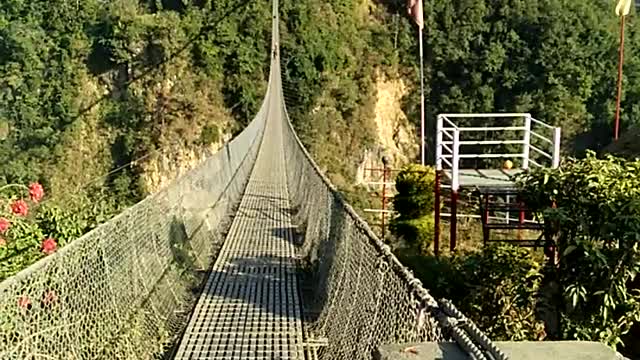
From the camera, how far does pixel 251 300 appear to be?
11.9 feet

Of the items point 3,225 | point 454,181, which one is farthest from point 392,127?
point 3,225

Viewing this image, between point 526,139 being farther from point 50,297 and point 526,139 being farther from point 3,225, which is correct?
point 50,297

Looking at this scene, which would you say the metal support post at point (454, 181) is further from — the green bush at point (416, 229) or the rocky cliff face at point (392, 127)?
the rocky cliff face at point (392, 127)

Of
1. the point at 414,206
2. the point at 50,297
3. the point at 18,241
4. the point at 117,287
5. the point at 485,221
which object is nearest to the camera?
the point at 50,297

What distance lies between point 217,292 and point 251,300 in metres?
0.22

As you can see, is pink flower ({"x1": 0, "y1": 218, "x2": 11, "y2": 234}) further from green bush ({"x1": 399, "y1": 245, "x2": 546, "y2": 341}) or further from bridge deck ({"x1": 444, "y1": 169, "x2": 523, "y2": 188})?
bridge deck ({"x1": 444, "y1": 169, "x2": 523, "y2": 188})

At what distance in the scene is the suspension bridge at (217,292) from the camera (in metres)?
1.86

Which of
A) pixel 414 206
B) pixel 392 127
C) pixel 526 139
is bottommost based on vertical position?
pixel 414 206

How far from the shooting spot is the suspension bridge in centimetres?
186

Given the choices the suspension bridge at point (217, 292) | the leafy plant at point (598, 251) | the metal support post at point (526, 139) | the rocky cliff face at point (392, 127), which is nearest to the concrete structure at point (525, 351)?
the suspension bridge at point (217, 292)

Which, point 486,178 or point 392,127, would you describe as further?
point 392,127

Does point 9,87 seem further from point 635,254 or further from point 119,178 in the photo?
point 635,254

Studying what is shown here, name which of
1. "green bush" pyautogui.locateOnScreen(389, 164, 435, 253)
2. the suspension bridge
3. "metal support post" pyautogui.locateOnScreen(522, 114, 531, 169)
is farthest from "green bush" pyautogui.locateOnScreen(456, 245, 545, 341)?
"green bush" pyautogui.locateOnScreen(389, 164, 435, 253)

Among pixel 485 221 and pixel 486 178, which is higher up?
pixel 486 178
